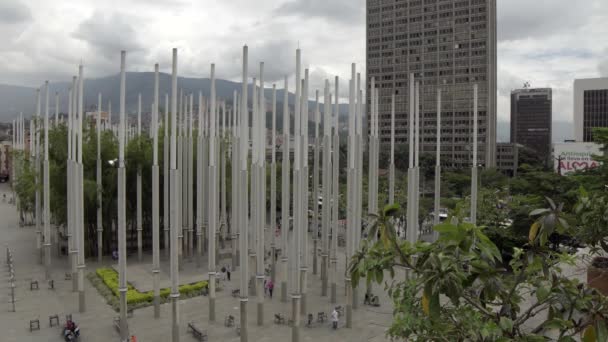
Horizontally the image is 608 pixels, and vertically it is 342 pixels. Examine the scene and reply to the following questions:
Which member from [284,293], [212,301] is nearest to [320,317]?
[284,293]

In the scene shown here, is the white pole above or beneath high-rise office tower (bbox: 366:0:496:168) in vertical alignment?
beneath

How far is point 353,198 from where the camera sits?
20.4 m

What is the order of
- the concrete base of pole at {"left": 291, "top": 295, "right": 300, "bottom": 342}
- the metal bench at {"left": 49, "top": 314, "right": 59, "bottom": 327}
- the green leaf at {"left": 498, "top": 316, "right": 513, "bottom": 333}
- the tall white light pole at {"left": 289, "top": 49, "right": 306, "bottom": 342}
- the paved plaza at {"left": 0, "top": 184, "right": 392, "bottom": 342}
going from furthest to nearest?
the metal bench at {"left": 49, "top": 314, "right": 59, "bottom": 327}
the paved plaza at {"left": 0, "top": 184, "right": 392, "bottom": 342}
the tall white light pole at {"left": 289, "top": 49, "right": 306, "bottom": 342}
the concrete base of pole at {"left": 291, "top": 295, "right": 300, "bottom": 342}
the green leaf at {"left": 498, "top": 316, "right": 513, "bottom": 333}

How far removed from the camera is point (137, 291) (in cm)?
2325

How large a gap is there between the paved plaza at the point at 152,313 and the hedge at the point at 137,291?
2.05 ft

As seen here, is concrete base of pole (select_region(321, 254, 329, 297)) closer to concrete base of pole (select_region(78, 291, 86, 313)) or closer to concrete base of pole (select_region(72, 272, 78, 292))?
concrete base of pole (select_region(78, 291, 86, 313))

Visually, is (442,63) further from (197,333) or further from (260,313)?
(197,333)

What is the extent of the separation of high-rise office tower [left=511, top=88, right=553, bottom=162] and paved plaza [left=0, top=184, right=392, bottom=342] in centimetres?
11655

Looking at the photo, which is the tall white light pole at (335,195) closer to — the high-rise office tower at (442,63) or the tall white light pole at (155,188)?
the tall white light pole at (155,188)

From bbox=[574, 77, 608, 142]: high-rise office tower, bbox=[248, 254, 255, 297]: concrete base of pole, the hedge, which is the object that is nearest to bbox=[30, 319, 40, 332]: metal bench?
the hedge

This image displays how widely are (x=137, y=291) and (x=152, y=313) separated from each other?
2.86m

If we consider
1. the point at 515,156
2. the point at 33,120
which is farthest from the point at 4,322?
the point at 515,156

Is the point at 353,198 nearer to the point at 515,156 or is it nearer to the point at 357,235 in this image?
the point at 357,235

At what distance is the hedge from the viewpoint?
22.0 metres
